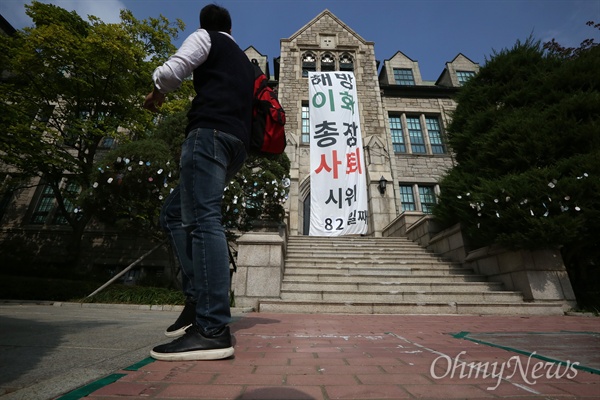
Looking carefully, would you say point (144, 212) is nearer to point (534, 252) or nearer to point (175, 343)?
point (175, 343)

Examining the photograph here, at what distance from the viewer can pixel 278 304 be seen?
199 inches

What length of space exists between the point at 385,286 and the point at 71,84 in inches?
518

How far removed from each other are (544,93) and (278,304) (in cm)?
743

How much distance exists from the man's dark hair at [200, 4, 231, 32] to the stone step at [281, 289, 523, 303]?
184 inches

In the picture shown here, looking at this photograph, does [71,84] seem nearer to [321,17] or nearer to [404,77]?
[321,17]

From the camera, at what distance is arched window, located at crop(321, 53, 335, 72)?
1764 centimetres

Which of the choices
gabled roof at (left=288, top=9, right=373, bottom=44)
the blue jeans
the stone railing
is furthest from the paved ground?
gabled roof at (left=288, top=9, right=373, bottom=44)

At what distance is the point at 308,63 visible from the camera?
57.8 feet

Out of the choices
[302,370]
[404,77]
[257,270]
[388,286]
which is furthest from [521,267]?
[404,77]

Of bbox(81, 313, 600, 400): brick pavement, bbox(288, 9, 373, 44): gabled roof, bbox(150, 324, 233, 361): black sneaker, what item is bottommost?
bbox(81, 313, 600, 400): brick pavement

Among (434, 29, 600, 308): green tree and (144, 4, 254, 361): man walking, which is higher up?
(434, 29, 600, 308): green tree

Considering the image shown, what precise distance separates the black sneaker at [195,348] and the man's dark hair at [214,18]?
1.97 m

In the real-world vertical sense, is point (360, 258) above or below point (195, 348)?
above

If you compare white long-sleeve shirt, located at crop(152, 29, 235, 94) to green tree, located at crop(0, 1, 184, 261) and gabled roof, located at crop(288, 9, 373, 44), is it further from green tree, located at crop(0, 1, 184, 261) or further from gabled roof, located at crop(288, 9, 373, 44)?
gabled roof, located at crop(288, 9, 373, 44)
